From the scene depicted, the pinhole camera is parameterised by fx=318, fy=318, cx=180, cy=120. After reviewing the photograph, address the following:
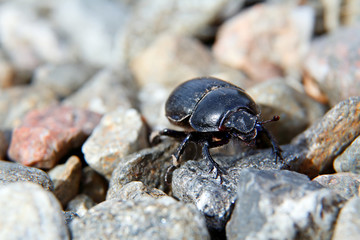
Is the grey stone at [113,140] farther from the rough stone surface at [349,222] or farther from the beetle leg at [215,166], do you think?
the rough stone surface at [349,222]

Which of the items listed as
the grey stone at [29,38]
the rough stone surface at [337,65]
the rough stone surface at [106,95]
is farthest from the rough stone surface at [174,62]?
the grey stone at [29,38]

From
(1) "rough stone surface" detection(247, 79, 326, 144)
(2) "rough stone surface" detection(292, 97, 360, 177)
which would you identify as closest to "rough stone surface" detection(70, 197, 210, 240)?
(2) "rough stone surface" detection(292, 97, 360, 177)

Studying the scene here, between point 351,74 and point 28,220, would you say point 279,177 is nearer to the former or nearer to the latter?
point 28,220

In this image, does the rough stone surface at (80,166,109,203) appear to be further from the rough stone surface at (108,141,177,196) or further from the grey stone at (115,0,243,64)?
the grey stone at (115,0,243,64)

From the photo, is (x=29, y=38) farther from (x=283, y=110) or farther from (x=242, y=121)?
(x=242, y=121)

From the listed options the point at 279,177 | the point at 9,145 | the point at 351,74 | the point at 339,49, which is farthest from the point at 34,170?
the point at 339,49

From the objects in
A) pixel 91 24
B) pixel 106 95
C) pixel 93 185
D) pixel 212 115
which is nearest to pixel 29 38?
pixel 91 24

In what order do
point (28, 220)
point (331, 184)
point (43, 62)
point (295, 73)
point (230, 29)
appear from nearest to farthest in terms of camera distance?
point (28, 220), point (331, 184), point (295, 73), point (230, 29), point (43, 62)
